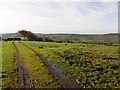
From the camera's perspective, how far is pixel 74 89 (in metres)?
15.4

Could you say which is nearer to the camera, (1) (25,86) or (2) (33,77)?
(1) (25,86)

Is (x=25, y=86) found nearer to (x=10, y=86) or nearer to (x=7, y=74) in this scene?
(x=10, y=86)

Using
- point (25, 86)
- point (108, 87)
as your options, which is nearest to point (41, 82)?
point (25, 86)

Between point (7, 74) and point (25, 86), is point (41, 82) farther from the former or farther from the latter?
point (7, 74)

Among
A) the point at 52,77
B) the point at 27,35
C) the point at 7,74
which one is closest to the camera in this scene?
the point at 52,77

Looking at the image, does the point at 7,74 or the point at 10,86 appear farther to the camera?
the point at 7,74

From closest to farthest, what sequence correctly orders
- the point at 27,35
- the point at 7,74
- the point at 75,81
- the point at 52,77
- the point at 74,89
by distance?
1. the point at 74,89
2. the point at 75,81
3. the point at 52,77
4. the point at 7,74
5. the point at 27,35

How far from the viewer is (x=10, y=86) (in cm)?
1708

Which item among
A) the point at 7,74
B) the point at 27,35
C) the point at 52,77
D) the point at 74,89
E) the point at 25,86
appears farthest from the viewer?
the point at 27,35

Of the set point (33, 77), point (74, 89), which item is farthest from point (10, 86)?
point (74, 89)

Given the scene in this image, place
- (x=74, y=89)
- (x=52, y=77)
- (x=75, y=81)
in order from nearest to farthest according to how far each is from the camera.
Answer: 1. (x=74, y=89)
2. (x=75, y=81)
3. (x=52, y=77)

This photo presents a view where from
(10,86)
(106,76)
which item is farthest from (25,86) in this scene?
(106,76)

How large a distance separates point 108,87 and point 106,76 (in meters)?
3.88

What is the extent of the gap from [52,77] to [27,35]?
119470 mm
